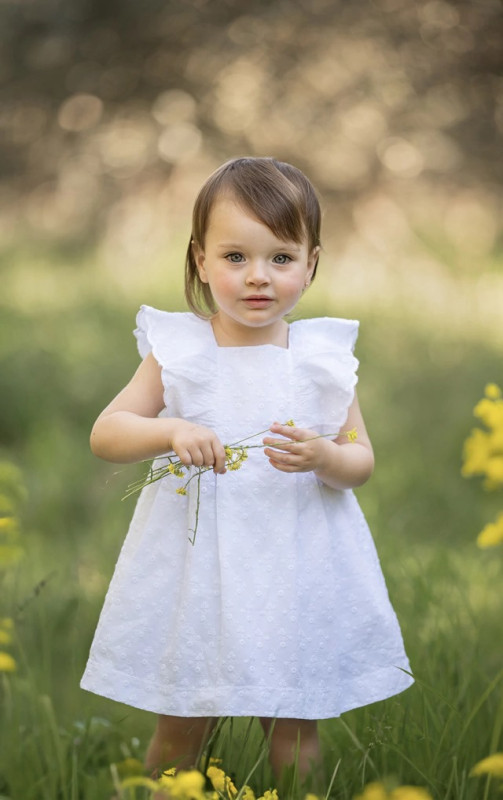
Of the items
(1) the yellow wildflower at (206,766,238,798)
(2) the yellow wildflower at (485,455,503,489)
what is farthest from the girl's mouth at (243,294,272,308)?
(1) the yellow wildflower at (206,766,238,798)

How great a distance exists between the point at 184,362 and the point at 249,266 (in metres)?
0.19

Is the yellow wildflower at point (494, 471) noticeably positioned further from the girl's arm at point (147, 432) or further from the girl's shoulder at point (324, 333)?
the girl's shoulder at point (324, 333)

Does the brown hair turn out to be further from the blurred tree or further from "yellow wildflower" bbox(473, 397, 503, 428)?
the blurred tree

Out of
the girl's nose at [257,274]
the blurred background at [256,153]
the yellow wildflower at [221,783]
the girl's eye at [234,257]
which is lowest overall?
the yellow wildflower at [221,783]

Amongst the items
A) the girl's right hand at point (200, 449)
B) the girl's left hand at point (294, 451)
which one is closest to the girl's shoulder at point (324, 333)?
the girl's left hand at point (294, 451)

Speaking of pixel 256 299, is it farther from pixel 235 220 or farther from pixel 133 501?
pixel 133 501

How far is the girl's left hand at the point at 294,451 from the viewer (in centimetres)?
168

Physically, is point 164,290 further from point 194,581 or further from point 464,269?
point 194,581

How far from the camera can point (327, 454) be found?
1.74 metres

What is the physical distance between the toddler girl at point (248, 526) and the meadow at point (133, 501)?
102 mm

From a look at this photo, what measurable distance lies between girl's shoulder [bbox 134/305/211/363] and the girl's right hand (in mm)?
243

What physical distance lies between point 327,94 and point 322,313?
274 cm

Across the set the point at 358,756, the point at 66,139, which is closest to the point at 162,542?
the point at 358,756

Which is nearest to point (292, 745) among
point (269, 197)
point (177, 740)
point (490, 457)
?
point (177, 740)
